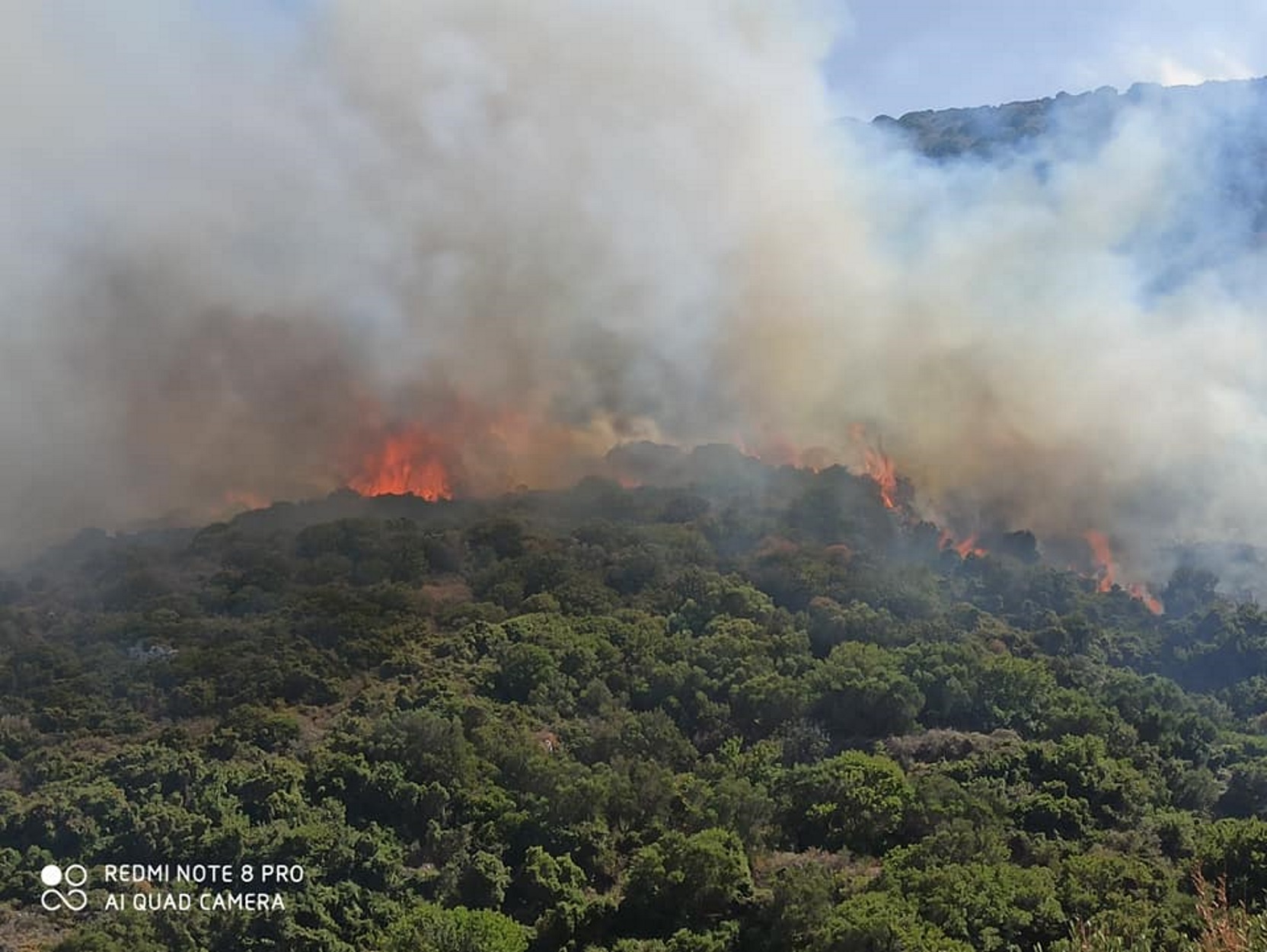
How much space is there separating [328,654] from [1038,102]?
113m

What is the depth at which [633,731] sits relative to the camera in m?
49.9

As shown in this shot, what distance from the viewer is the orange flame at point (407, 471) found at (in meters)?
82.2

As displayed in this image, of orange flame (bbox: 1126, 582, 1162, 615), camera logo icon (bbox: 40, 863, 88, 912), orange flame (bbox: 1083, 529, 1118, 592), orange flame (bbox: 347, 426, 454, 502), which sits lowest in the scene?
camera logo icon (bbox: 40, 863, 88, 912)

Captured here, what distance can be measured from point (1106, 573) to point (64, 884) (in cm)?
6598

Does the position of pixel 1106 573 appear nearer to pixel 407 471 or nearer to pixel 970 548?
pixel 970 548

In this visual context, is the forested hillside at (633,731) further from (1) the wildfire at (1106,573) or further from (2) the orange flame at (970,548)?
(1) the wildfire at (1106,573)

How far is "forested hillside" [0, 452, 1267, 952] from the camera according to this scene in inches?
1409

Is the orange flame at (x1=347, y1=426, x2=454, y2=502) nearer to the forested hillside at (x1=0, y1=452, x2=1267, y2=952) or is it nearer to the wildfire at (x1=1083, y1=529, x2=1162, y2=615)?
the forested hillside at (x1=0, y1=452, x2=1267, y2=952)

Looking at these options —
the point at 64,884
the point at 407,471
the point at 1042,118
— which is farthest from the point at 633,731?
the point at 1042,118

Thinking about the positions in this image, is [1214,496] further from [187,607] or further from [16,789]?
[16,789]

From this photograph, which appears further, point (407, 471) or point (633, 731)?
point (407, 471)

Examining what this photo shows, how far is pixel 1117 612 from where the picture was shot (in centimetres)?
7344


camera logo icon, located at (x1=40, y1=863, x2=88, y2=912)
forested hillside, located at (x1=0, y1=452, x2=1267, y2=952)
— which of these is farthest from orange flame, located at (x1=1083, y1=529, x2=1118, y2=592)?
camera logo icon, located at (x1=40, y1=863, x2=88, y2=912)

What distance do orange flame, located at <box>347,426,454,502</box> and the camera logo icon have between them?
1735 inches
